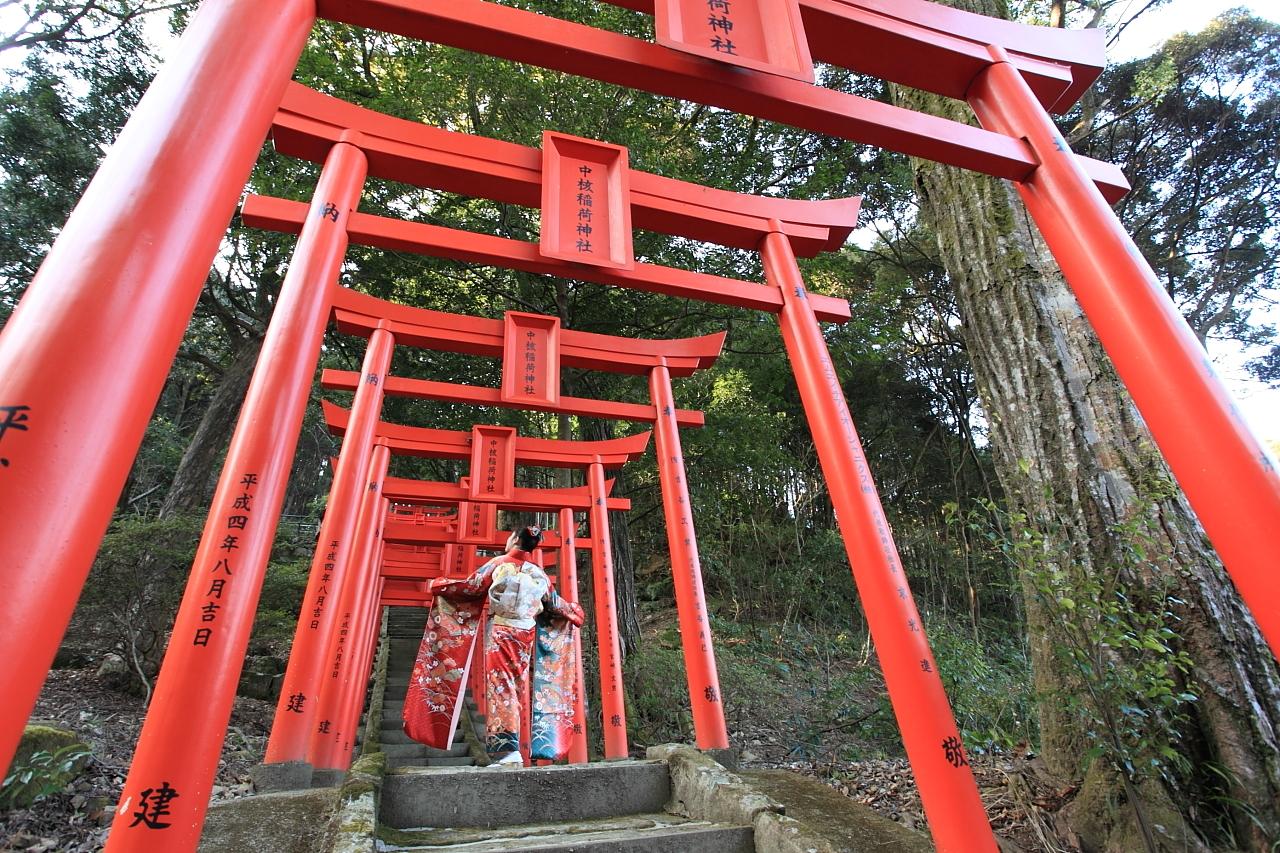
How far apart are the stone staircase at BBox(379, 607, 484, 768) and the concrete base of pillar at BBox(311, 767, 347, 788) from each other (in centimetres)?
39

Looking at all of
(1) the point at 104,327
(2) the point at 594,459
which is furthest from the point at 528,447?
(1) the point at 104,327

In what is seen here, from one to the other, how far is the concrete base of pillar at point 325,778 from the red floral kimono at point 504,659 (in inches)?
38.9

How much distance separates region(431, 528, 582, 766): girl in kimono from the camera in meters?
5.02

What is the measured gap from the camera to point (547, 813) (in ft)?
10.9

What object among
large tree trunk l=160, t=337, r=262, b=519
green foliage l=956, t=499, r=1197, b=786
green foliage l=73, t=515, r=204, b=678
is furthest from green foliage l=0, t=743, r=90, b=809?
green foliage l=956, t=499, r=1197, b=786

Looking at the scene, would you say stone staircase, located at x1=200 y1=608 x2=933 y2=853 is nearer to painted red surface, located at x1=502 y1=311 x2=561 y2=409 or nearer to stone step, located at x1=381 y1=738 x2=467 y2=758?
painted red surface, located at x1=502 y1=311 x2=561 y2=409

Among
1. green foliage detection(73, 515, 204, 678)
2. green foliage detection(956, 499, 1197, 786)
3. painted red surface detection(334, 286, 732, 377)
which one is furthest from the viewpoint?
green foliage detection(73, 515, 204, 678)

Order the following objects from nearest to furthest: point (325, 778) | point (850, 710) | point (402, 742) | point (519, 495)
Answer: point (325, 778)
point (519, 495)
point (850, 710)
point (402, 742)

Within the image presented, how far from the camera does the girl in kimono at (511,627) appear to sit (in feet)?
16.5

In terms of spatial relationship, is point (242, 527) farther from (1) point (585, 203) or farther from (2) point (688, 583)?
(2) point (688, 583)

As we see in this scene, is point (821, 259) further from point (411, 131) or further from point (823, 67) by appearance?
point (411, 131)

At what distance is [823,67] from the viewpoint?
11.8 metres

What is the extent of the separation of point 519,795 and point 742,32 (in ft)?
12.8

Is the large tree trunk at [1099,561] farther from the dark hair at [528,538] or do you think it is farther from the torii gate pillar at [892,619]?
the dark hair at [528,538]
